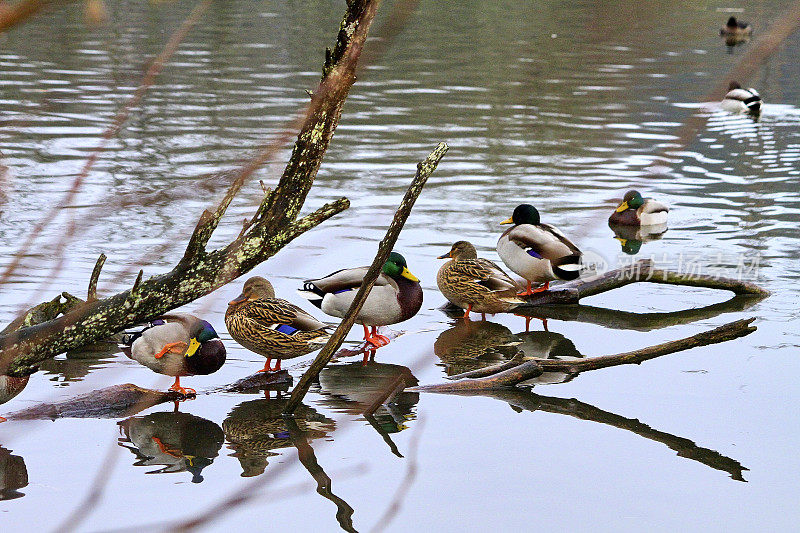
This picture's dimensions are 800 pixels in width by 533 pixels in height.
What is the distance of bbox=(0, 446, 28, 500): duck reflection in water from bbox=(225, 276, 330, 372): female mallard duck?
161 cm

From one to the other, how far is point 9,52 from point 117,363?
19.6 m

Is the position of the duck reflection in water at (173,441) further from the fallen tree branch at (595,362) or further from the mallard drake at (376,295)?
the mallard drake at (376,295)

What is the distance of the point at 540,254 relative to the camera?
774cm

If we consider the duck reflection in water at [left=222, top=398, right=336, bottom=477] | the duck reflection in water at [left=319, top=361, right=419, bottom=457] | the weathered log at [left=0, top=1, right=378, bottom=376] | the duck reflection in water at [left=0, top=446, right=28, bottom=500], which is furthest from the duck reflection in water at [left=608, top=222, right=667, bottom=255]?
the weathered log at [left=0, top=1, right=378, bottom=376]

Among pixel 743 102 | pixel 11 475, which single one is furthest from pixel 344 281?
pixel 743 102

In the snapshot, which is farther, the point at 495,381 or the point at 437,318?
the point at 437,318

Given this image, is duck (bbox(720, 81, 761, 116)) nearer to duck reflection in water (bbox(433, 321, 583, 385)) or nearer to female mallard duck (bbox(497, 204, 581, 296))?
female mallard duck (bbox(497, 204, 581, 296))

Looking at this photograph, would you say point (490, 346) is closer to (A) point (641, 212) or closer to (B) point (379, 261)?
(B) point (379, 261)

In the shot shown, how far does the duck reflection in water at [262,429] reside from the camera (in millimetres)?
4922

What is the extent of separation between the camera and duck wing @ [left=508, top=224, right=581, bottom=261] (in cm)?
773

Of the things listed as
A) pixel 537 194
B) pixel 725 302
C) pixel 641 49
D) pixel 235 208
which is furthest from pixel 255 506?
pixel 641 49

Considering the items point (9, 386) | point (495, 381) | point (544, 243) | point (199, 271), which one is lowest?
point (495, 381)

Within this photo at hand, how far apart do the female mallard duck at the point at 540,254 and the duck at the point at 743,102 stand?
34.2ft

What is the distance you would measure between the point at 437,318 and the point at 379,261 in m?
3.46
